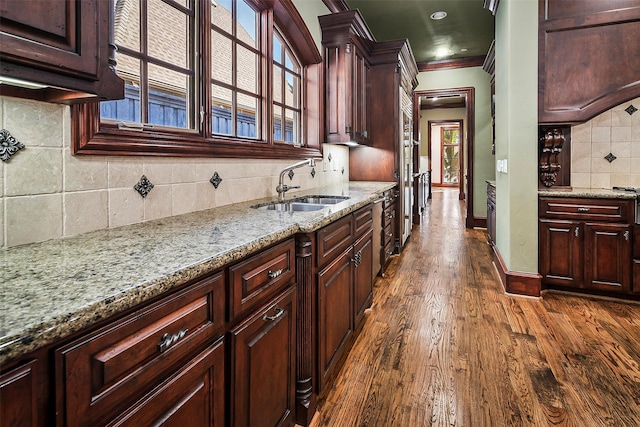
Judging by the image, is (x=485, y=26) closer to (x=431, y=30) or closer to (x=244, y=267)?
(x=431, y=30)

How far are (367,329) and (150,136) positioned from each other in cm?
182

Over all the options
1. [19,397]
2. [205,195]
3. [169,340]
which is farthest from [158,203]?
[19,397]

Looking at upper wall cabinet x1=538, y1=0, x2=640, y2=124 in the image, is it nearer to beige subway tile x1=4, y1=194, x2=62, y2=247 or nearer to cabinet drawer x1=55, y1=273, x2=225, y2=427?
cabinet drawer x1=55, y1=273, x2=225, y2=427

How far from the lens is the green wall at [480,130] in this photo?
252 inches

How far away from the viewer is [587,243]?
302 centimetres

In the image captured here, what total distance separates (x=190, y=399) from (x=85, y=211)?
2.60 ft

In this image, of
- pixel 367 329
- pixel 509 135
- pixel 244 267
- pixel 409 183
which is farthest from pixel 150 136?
pixel 409 183

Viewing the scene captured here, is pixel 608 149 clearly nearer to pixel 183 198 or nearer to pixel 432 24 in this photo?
pixel 432 24

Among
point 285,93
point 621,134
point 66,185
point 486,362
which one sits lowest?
point 486,362

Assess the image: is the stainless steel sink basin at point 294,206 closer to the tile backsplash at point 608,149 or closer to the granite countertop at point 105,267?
the granite countertop at point 105,267

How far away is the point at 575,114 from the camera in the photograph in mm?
3010

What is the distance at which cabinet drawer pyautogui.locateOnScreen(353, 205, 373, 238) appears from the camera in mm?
2260

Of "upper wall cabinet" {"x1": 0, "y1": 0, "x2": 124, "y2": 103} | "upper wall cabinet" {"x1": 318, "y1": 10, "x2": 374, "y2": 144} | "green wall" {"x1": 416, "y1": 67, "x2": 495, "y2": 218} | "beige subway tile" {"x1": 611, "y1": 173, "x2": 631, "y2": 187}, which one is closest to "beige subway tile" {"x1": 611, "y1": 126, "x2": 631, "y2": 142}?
"beige subway tile" {"x1": 611, "y1": 173, "x2": 631, "y2": 187}

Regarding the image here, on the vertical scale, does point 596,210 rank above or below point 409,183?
below
